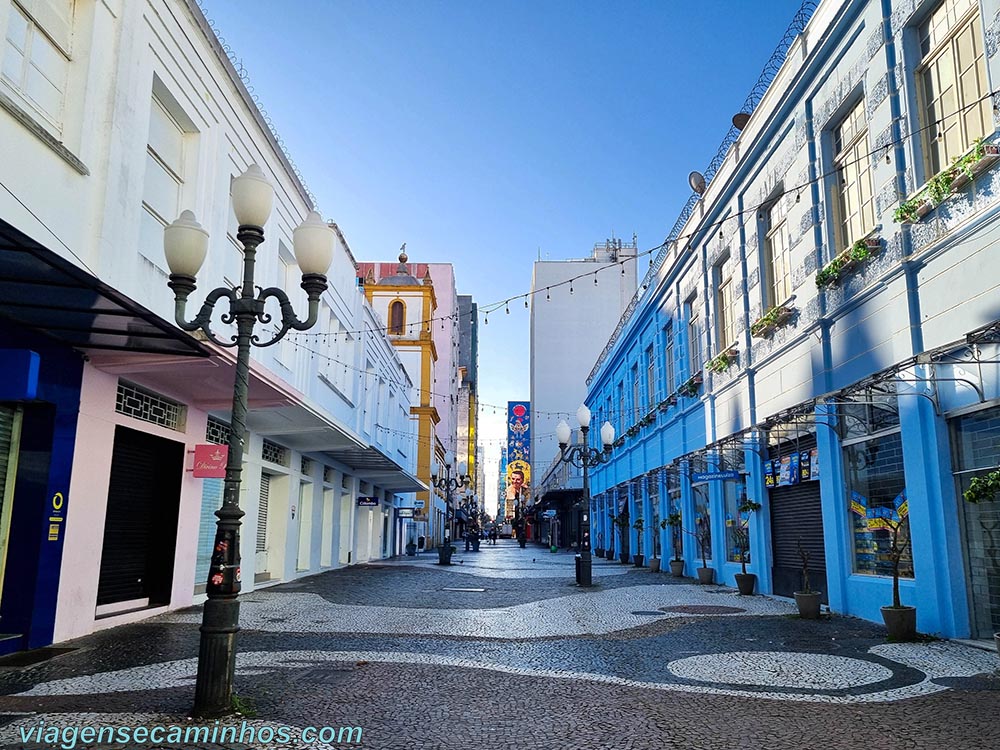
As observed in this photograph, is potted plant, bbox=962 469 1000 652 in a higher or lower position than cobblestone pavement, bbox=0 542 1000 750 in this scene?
higher

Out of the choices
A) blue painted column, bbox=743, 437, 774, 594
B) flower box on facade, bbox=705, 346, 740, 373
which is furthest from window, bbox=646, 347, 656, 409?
blue painted column, bbox=743, 437, 774, 594

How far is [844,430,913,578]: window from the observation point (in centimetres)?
1065

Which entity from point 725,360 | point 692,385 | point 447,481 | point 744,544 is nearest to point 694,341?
point 692,385

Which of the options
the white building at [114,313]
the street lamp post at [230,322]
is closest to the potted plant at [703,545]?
the white building at [114,313]

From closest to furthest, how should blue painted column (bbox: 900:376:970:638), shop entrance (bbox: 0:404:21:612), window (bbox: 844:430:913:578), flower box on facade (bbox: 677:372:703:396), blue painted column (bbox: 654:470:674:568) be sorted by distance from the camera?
shop entrance (bbox: 0:404:21:612)
blue painted column (bbox: 900:376:970:638)
window (bbox: 844:430:913:578)
flower box on facade (bbox: 677:372:703:396)
blue painted column (bbox: 654:470:674:568)

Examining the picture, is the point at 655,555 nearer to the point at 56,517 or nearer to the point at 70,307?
the point at 56,517

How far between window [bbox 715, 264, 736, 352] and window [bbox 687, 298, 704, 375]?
4.76 feet

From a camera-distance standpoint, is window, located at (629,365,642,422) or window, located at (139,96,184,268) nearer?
window, located at (139,96,184,268)

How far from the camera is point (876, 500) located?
11.3 meters

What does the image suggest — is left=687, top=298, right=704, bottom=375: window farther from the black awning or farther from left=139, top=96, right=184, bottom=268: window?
the black awning

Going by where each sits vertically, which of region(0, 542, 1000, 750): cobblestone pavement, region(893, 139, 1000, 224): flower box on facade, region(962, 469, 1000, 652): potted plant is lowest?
region(0, 542, 1000, 750): cobblestone pavement

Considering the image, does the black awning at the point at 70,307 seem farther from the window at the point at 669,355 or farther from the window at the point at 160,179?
the window at the point at 669,355

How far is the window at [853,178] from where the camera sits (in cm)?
1180

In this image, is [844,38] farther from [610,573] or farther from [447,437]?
[447,437]
